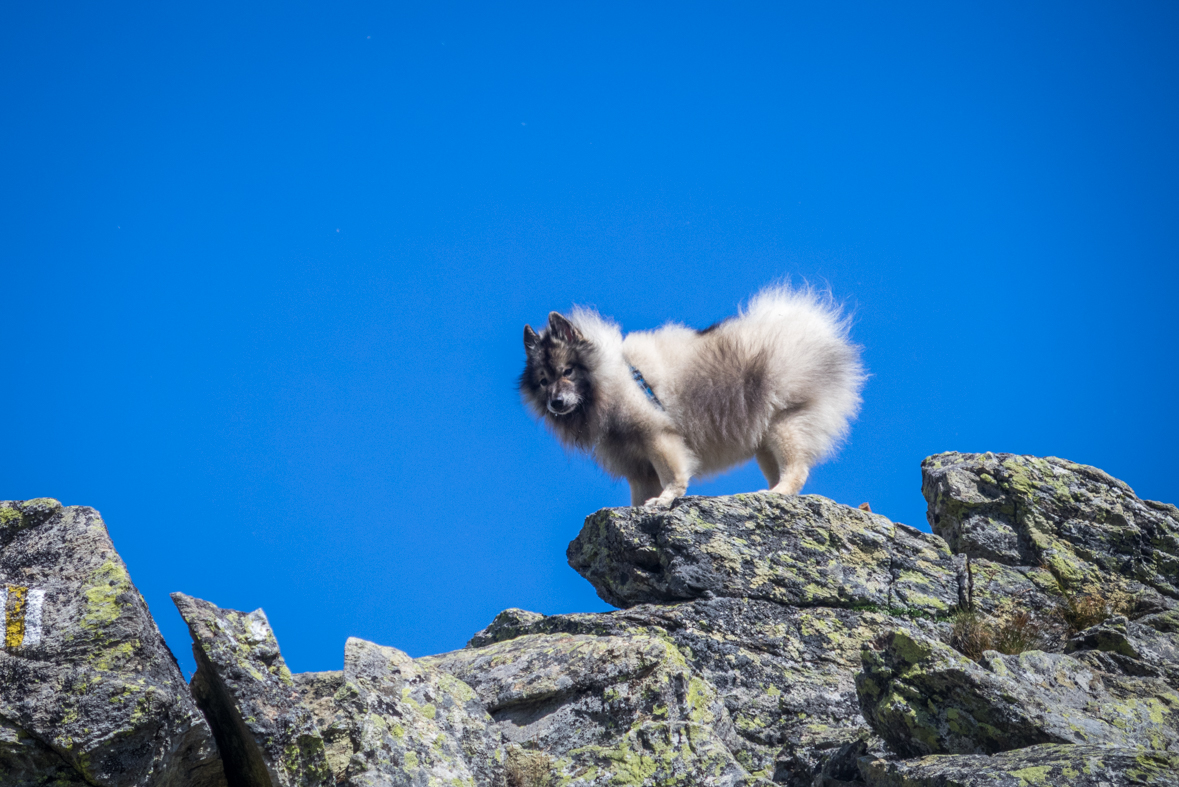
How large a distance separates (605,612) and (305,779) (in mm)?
3109

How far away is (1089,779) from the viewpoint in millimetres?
4012

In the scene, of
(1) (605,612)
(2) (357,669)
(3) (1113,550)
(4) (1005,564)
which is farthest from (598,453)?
(2) (357,669)

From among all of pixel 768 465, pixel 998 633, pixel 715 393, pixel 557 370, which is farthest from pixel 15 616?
pixel 768 465

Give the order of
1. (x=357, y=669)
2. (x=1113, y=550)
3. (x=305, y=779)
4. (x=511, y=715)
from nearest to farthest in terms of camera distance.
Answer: (x=305, y=779), (x=357, y=669), (x=511, y=715), (x=1113, y=550)

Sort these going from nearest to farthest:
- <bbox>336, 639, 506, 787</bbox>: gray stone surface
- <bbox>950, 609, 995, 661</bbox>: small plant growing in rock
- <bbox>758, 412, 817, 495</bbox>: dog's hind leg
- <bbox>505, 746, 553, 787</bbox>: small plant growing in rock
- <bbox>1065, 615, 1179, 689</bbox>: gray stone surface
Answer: <bbox>336, 639, 506, 787</bbox>: gray stone surface, <bbox>505, 746, 553, 787</bbox>: small plant growing in rock, <bbox>1065, 615, 1179, 689</bbox>: gray stone surface, <bbox>950, 609, 995, 661</bbox>: small plant growing in rock, <bbox>758, 412, 817, 495</bbox>: dog's hind leg

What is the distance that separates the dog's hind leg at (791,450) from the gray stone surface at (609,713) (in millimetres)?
4161

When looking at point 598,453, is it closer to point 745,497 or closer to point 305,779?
point 745,497

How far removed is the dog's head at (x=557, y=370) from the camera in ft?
33.7

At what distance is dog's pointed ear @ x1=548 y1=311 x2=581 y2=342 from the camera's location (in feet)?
34.8

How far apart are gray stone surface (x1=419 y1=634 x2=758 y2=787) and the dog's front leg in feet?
13.2

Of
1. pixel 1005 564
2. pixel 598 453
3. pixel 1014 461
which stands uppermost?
pixel 598 453

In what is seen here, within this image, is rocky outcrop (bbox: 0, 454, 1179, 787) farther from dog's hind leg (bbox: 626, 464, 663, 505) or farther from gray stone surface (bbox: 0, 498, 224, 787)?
dog's hind leg (bbox: 626, 464, 663, 505)

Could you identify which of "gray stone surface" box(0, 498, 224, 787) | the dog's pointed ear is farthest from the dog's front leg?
"gray stone surface" box(0, 498, 224, 787)

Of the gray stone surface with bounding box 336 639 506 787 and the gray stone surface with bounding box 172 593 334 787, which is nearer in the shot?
the gray stone surface with bounding box 172 593 334 787
